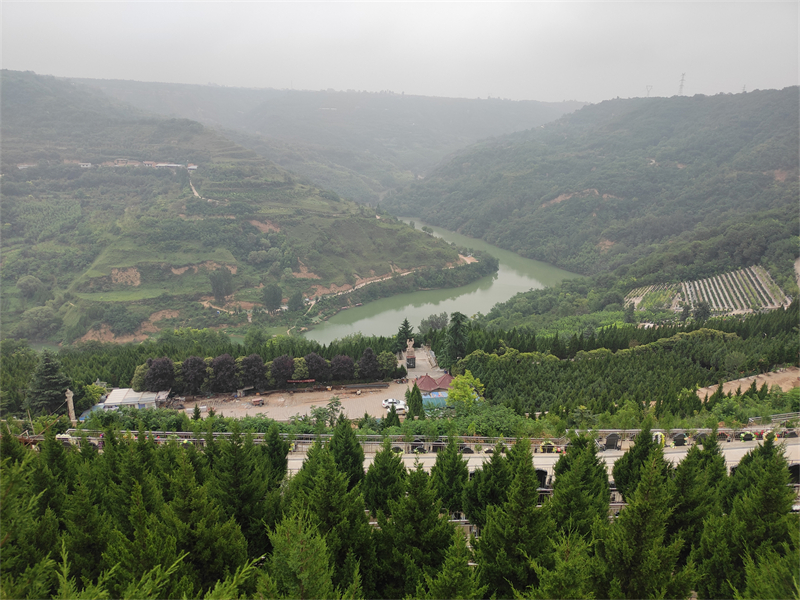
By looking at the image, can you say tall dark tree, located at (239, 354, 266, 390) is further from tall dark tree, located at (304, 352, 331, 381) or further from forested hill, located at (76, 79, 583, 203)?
forested hill, located at (76, 79, 583, 203)

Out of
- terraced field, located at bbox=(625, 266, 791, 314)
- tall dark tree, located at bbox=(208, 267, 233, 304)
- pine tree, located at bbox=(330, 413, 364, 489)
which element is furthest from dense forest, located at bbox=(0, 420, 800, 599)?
tall dark tree, located at bbox=(208, 267, 233, 304)

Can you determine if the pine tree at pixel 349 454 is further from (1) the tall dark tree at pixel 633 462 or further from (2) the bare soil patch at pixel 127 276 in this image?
(2) the bare soil patch at pixel 127 276

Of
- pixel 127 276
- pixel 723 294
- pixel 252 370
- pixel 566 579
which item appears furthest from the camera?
pixel 127 276

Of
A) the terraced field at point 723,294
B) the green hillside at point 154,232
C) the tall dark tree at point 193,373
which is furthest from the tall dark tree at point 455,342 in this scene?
the green hillside at point 154,232

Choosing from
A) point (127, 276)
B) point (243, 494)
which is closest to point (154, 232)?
point (127, 276)

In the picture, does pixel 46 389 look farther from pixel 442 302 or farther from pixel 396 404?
pixel 442 302

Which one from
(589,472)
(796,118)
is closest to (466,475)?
(589,472)
